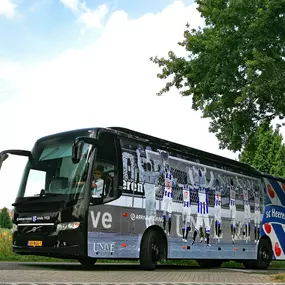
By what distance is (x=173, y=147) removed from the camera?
15.4 metres

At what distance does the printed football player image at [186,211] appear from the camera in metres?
15.0

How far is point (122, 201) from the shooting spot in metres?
12.9

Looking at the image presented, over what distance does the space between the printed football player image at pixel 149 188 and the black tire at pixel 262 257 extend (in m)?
6.18

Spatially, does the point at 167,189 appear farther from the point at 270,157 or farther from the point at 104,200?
the point at 270,157

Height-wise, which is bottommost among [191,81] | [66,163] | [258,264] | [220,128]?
[258,264]

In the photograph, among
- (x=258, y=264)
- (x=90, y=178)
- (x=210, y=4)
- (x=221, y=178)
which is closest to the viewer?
(x=90, y=178)

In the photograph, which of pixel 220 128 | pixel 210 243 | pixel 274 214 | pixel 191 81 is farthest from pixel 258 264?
pixel 191 81

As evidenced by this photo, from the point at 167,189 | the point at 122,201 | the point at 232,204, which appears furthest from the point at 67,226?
the point at 232,204

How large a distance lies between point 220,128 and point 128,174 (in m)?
9.88

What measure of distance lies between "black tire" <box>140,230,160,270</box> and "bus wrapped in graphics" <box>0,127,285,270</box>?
0.08ft

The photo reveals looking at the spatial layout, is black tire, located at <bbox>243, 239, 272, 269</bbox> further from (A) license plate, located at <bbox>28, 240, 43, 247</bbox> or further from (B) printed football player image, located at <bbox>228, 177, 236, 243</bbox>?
(A) license plate, located at <bbox>28, 240, 43, 247</bbox>

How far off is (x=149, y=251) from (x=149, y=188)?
151 centimetres

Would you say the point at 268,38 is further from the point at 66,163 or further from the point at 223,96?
the point at 66,163

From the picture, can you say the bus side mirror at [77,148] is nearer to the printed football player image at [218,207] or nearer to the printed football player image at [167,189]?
the printed football player image at [167,189]
